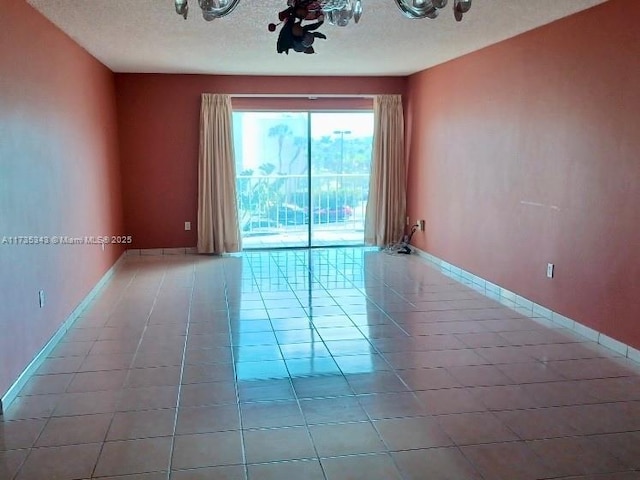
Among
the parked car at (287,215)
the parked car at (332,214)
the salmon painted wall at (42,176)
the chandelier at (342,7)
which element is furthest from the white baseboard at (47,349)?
the parked car at (332,214)

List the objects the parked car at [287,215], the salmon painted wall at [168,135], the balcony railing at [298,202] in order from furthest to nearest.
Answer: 1. the parked car at [287,215]
2. the balcony railing at [298,202]
3. the salmon painted wall at [168,135]

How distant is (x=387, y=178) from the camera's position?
7.19m

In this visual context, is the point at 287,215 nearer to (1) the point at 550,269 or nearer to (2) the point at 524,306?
(2) the point at 524,306

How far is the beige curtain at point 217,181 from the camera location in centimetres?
669

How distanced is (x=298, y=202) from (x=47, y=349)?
4493 mm

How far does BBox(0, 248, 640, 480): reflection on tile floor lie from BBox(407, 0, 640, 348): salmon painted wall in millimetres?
422

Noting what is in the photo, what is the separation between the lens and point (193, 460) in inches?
92.8

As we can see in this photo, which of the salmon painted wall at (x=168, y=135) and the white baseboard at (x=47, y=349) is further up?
the salmon painted wall at (x=168, y=135)

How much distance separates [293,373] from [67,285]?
1957 millimetres

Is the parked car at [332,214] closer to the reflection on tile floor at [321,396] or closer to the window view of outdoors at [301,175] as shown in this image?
the window view of outdoors at [301,175]

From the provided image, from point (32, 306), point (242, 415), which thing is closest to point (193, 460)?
point (242, 415)

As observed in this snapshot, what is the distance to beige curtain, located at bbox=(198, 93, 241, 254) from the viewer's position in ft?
22.0

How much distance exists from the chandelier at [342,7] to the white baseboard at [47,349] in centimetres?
207

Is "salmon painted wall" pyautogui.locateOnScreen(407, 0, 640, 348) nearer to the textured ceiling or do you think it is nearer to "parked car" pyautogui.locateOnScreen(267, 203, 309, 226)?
the textured ceiling
